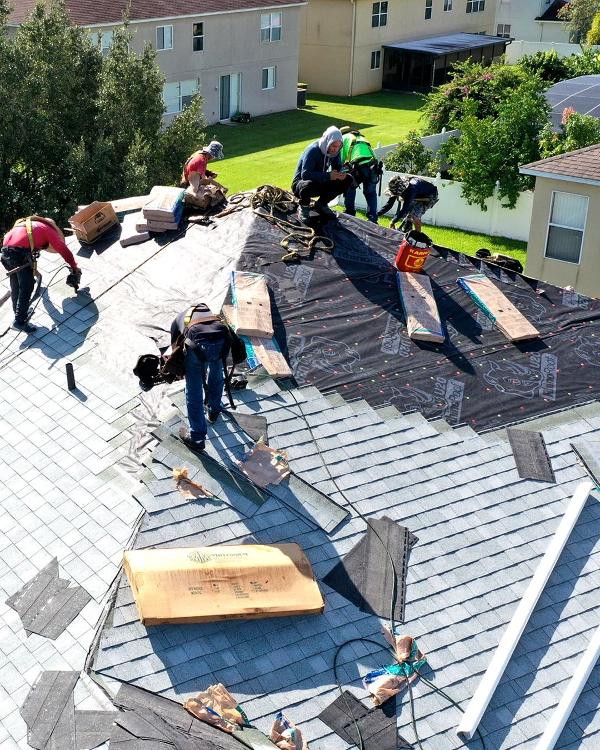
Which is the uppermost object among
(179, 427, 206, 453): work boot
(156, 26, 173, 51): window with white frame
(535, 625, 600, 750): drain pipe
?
(156, 26, 173, 51): window with white frame

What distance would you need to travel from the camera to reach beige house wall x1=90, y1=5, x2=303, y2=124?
4872cm

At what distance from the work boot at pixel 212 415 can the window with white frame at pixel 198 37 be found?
42.2 metres

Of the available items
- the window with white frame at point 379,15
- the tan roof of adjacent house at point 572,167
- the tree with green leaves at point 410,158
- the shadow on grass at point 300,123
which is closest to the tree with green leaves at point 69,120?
the tan roof of adjacent house at point 572,167

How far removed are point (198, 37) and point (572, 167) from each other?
96.0 ft

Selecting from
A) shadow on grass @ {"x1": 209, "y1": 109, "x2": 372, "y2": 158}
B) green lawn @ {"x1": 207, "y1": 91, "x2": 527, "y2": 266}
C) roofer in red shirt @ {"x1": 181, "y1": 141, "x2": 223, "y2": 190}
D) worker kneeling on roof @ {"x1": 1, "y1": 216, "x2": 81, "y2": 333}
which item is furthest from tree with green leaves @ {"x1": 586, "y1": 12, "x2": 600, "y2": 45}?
worker kneeling on roof @ {"x1": 1, "y1": 216, "x2": 81, "y2": 333}

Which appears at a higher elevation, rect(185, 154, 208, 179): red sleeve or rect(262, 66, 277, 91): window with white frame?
rect(185, 154, 208, 179): red sleeve

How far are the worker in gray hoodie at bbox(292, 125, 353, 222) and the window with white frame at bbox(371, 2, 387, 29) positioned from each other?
4659 cm

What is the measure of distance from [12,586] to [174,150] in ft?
70.2

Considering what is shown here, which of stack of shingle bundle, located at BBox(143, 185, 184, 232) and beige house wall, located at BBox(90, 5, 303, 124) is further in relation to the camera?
beige house wall, located at BBox(90, 5, 303, 124)

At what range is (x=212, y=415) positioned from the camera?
1188cm

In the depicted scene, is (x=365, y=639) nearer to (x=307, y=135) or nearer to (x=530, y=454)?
(x=530, y=454)

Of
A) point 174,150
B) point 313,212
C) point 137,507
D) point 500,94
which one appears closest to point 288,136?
point 500,94

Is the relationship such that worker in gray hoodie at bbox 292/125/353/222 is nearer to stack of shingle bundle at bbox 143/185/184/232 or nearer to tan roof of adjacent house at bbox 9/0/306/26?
stack of shingle bundle at bbox 143/185/184/232

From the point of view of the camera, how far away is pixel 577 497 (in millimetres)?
11961
